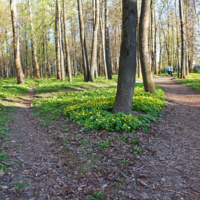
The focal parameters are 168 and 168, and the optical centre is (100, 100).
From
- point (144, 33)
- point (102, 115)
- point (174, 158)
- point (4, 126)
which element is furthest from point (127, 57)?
point (4, 126)

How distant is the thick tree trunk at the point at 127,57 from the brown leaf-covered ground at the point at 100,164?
1.26 metres

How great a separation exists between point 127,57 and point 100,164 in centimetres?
346

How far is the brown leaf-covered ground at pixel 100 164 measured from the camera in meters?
2.94

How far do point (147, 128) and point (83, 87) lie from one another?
972 cm

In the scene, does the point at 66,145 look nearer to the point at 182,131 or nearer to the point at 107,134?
the point at 107,134

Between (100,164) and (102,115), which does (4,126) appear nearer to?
(102,115)

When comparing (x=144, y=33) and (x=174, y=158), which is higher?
(x=144, y=33)

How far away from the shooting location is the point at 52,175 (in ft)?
11.3

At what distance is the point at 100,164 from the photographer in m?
3.74

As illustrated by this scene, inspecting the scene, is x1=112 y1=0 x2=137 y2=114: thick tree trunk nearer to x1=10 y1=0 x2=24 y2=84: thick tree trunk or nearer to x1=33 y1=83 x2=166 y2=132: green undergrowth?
x1=33 y1=83 x2=166 y2=132: green undergrowth

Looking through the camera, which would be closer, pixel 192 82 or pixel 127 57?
pixel 127 57

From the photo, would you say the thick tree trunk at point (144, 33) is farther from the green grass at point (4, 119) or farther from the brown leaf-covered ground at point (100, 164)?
the green grass at point (4, 119)

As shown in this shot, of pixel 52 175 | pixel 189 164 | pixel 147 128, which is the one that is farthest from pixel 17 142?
pixel 189 164

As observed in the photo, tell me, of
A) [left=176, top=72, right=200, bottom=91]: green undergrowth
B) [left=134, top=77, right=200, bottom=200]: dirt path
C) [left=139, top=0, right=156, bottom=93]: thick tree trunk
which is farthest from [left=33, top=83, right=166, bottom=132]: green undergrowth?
[left=176, top=72, right=200, bottom=91]: green undergrowth
